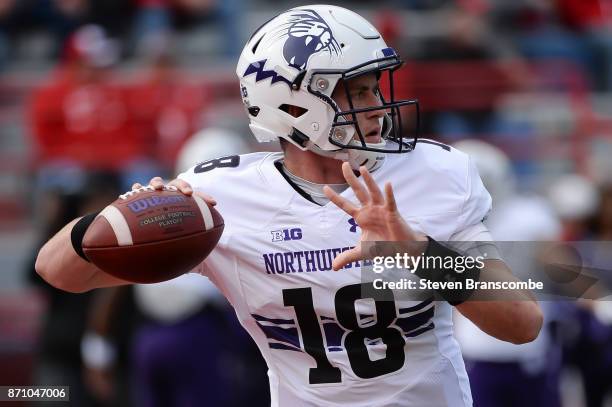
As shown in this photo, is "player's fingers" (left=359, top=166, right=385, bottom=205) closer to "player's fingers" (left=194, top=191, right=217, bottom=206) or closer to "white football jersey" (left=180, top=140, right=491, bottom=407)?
"white football jersey" (left=180, top=140, right=491, bottom=407)

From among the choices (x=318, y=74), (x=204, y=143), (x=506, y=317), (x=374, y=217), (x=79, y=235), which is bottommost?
(x=204, y=143)

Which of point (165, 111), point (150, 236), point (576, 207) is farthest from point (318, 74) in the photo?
point (165, 111)

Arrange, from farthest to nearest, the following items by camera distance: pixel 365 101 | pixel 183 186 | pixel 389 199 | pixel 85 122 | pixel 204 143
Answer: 1. pixel 85 122
2. pixel 204 143
3. pixel 365 101
4. pixel 183 186
5. pixel 389 199

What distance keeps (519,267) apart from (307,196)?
0.84 meters

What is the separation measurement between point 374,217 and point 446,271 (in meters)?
0.23

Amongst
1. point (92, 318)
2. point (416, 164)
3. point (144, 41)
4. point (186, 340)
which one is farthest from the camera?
point (144, 41)

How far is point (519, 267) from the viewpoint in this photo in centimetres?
380

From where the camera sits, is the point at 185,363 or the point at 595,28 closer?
the point at 185,363

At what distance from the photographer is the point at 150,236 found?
3.08 m

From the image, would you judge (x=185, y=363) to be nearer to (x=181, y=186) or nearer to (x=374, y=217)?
(x=181, y=186)

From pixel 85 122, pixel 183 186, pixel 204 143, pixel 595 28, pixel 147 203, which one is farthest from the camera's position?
pixel 595 28

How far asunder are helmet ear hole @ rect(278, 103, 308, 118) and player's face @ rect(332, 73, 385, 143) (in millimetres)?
109

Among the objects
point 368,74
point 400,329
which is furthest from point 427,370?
point 368,74

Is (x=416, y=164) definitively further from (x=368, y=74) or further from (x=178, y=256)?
(x=178, y=256)
